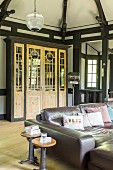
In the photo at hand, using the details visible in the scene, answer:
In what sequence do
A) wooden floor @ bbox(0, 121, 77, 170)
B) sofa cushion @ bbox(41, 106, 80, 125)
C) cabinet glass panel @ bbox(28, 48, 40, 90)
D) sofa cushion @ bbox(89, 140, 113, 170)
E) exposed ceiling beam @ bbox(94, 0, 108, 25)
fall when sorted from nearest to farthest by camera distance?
sofa cushion @ bbox(89, 140, 113, 170), wooden floor @ bbox(0, 121, 77, 170), sofa cushion @ bbox(41, 106, 80, 125), exposed ceiling beam @ bbox(94, 0, 108, 25), cabinet glass panel @ bbox(28, 48, 40, 90)

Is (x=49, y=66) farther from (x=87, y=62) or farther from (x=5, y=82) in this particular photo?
(x=87, y=62)

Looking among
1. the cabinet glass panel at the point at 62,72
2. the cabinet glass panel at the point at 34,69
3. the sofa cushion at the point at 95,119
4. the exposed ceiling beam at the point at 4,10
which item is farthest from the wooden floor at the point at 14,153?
the exposed ceiling beam at the point at 4,10

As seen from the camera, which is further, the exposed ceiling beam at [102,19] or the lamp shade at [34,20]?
the exposed ceiling beam at [102,19]

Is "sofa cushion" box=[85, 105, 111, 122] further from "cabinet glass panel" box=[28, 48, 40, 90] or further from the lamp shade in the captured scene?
"cabinet glass panel" box=[28, 48, 40, 90]

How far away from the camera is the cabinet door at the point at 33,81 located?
21.5 ft

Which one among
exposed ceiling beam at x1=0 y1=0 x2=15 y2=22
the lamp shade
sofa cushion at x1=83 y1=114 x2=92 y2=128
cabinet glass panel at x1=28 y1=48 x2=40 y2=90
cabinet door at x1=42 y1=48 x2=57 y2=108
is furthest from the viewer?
cabinet door at x1=42 y1=48 x2=57 y2=108

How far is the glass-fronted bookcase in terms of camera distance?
20.5ft

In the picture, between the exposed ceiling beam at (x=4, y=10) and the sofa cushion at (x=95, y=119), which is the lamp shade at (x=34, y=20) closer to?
the exposed ceiling beam at (x=4, y=10)

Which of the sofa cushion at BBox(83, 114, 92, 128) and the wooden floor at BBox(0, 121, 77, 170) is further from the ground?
the sofa cushion at BBox(83, 114, 92, 128)

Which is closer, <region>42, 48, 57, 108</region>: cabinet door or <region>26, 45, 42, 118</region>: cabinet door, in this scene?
<region>26, 45, 42, 118</region>: cabinet door

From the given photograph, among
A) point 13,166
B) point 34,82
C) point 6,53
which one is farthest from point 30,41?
point 13,166

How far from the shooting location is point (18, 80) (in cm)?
635

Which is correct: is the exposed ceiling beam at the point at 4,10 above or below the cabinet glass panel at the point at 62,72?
above

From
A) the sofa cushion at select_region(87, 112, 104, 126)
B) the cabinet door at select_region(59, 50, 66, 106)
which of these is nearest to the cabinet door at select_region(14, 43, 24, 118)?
the cabinet door at select_region(59, 50, 66, 106)
